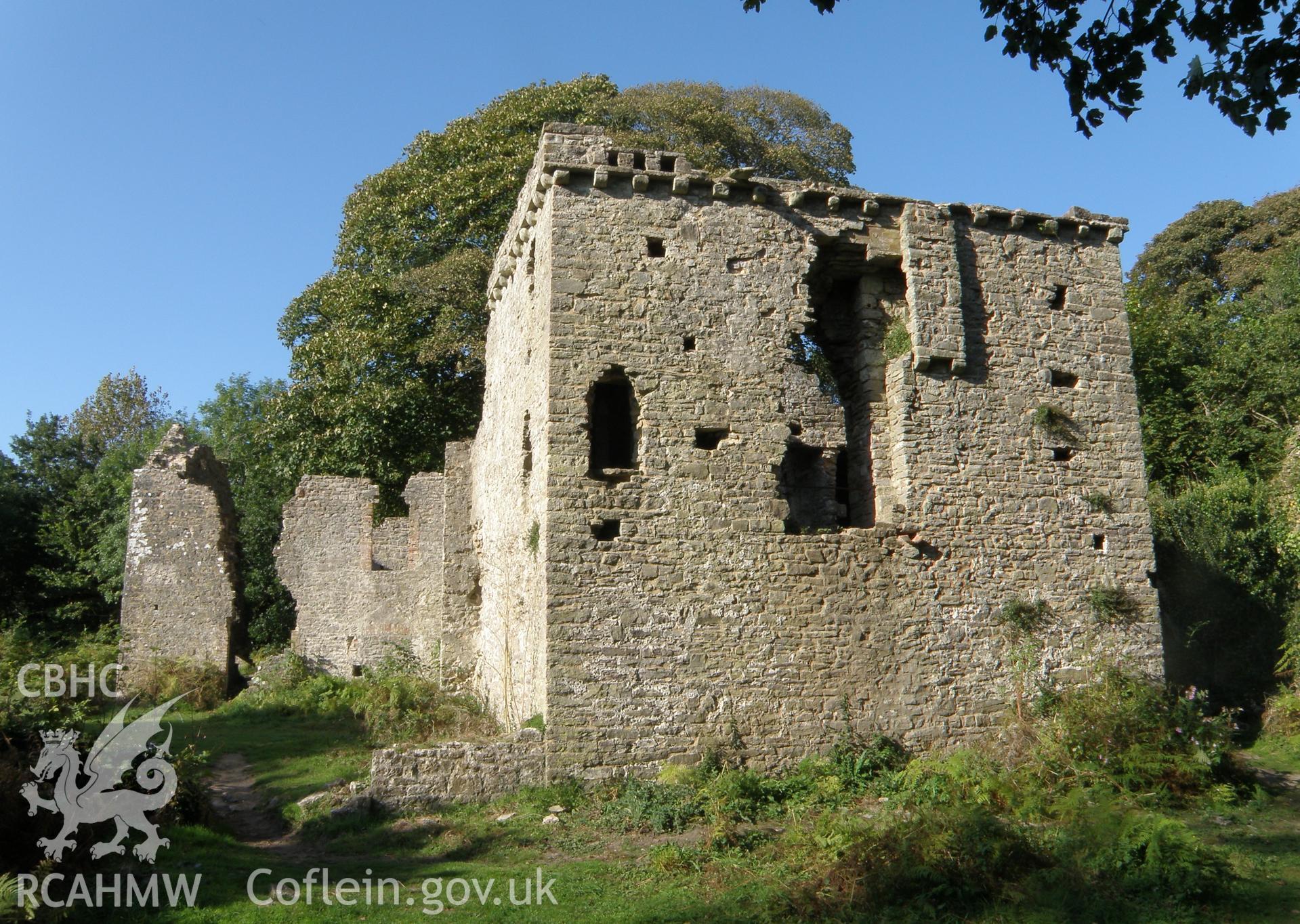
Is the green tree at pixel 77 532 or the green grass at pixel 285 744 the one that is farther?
the green tree at pixel 77 532

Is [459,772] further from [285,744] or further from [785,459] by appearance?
[785,459]

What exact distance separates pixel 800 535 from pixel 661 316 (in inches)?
116

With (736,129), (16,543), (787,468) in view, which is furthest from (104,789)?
(16,543)

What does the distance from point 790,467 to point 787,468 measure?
49 millimetres

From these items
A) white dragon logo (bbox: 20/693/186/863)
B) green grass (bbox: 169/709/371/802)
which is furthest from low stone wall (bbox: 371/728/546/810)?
white dragon logo (bbox: 20/693/186/863)

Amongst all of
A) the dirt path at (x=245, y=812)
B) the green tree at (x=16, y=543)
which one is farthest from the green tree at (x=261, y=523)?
the dirt path at (x=245, y=812)

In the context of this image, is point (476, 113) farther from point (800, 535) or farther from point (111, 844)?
point (111, 844)

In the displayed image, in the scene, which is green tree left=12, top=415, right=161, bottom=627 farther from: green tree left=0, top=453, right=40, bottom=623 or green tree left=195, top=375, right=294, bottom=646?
green tree left=195, top=375, right=294, bottom=646

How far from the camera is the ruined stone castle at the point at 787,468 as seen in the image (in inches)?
454

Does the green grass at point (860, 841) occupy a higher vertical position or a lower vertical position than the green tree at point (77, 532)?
lower

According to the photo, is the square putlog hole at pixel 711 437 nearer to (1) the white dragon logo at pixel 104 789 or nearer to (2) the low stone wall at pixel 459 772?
(2) the low stone wall at pixel 459 772

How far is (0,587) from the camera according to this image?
2628 cm

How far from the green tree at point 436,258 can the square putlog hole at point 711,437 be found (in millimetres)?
10955

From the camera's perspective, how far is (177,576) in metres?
18.5
